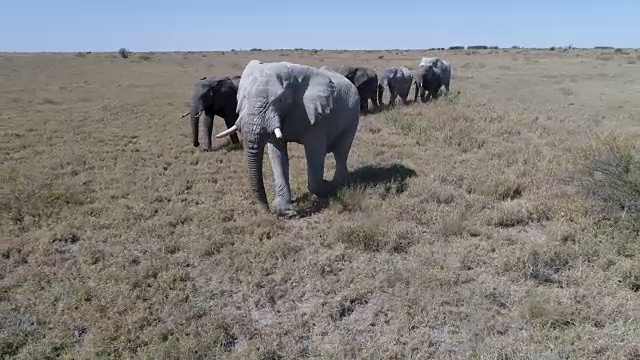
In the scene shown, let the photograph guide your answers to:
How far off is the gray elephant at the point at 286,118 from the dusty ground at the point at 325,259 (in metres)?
0.51

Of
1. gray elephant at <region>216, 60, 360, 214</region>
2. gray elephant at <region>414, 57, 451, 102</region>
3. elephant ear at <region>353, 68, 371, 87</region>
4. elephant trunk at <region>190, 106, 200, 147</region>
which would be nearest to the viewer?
gray elephant at <region>216, 60, 360, 214</region>

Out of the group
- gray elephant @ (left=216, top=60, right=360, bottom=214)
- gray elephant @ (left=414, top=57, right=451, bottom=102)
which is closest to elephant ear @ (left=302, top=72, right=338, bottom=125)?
gray elephant @ (left=216, top=60, right=360, bottom=214)

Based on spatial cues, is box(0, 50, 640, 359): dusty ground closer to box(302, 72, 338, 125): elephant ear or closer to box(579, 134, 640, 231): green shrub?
box(579, 134, 640, 231): green shrub

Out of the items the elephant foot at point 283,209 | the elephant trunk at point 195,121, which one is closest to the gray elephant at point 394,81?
the elephant trunk at point 195,121

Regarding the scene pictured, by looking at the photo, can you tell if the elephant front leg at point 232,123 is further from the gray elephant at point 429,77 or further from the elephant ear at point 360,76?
the gray elephant at point 429,77

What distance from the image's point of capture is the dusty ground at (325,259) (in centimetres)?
412

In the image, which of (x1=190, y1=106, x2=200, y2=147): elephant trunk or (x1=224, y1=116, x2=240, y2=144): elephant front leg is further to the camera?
(x1=224, y1=116, x2=240, y2=144): elephant front leg

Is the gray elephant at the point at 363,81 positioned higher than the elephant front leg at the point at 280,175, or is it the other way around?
the gray elephant at the point at 363,81

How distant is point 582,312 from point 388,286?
1.72 metres

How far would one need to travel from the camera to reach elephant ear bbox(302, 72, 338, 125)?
22.8 ft

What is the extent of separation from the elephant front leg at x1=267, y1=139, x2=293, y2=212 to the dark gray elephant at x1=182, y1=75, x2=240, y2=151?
4453 mm

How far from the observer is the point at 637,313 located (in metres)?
4.25

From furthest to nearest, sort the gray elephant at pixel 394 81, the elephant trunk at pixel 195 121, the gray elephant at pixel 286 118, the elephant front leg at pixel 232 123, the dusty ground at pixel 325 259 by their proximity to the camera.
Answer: the gray elephant at pixel 394 81 → the elephant front leg at pixel 232 123 → the elephant trunk at pixel 195 121 → the gray elephant at pixel 286 118 → the dusty ground at pixel 325 259

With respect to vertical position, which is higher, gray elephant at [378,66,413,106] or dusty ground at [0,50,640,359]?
gray elephant at [378,66,413,106]
